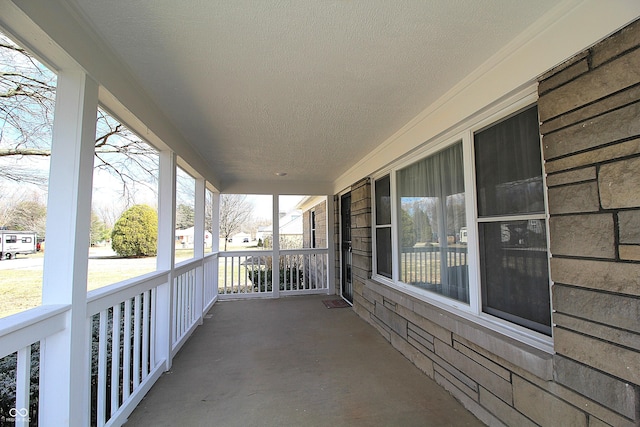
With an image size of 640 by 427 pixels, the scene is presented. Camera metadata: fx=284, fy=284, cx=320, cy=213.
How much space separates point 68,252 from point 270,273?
502 cm

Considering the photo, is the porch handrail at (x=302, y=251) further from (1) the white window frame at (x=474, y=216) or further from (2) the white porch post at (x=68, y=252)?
(2) the white porch post at (x=68, y=252)

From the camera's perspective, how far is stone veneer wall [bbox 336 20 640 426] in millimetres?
1146

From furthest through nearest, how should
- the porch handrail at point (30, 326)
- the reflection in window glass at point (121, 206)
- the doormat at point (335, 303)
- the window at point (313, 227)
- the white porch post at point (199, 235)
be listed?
1. the window at point (313, 227)
2. the doormat at point (335, 303)
3. the white porch post at point (199, 235)
4. the reflection in window glass at point (121, 206)
5. the porch handrail at point (30, 326)

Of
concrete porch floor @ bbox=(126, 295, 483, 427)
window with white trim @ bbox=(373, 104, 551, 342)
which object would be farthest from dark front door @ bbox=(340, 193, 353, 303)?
window with white trim @ bbox=(373, 104, 551, 342)

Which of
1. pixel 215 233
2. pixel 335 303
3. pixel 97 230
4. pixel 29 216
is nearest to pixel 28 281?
pixel 29 216

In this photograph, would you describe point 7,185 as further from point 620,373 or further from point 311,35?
point 620,373

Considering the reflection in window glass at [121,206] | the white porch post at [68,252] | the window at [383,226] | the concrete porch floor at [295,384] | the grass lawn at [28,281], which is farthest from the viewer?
the window at [383,226]

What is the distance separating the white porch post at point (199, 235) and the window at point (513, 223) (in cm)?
351

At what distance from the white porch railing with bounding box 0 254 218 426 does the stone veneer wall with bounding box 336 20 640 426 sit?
2.41 metres

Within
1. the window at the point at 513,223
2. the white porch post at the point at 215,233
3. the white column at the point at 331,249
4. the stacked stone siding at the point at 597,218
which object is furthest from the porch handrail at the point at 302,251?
the stacked stone siding at the point at 597,218

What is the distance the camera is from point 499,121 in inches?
76.8

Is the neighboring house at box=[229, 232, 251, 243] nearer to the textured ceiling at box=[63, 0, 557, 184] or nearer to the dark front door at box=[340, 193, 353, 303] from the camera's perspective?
the dark front door at box=[340, 193, 353, 303]

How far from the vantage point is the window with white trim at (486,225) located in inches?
67.0

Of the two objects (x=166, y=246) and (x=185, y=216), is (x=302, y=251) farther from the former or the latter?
(x=166, y=246)
